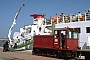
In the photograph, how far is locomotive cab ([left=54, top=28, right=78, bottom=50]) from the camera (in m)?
20.4

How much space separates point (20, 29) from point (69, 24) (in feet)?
41.5

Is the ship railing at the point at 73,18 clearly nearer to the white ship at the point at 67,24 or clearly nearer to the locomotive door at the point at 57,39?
the white ship at the point at 67,24

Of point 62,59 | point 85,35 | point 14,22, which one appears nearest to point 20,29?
point 14,22

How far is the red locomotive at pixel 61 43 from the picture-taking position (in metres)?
20.3

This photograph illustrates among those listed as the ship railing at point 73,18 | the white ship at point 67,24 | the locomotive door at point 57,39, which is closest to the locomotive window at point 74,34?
the locomotive door at point 57,39

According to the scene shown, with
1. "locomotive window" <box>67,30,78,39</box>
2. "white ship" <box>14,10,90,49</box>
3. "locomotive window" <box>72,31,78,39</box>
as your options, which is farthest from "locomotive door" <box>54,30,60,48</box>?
"white ship" <box>14,10,90,49</box>

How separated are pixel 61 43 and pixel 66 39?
0.73 meters

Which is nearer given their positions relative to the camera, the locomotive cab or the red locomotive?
the red locomotive

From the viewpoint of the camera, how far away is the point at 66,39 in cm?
2038

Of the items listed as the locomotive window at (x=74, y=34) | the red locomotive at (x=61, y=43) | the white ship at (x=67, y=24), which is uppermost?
the white ship at (x=67, y=24)

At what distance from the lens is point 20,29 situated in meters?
36.2

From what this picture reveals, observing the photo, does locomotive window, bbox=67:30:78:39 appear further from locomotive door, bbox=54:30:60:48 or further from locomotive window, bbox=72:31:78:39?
locomotive door, bbox=54:30:60:48

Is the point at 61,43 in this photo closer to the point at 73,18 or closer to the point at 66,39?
the point at 66,39

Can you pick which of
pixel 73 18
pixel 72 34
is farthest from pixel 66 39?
pixel 73 18
